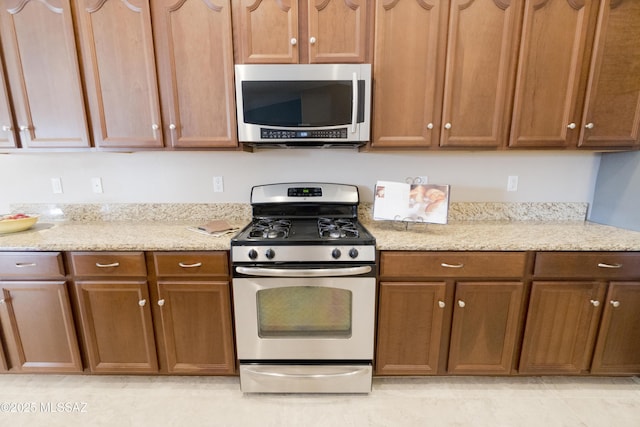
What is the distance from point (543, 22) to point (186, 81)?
1.94m

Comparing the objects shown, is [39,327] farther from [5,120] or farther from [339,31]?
[339,31]

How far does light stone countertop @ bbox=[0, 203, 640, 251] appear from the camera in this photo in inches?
56.9

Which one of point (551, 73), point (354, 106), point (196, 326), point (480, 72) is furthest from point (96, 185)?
point (551, 73)

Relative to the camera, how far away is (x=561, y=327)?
1.52 metres

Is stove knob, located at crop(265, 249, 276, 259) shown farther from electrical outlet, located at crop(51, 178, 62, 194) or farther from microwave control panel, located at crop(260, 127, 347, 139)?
electrical outlet, located at crop(51, 178, 62, 194)

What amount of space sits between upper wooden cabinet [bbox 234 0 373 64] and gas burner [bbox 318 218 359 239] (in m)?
0.91

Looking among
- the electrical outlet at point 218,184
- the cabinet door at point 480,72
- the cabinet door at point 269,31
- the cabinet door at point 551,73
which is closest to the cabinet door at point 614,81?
the cabinet door at point 551,73

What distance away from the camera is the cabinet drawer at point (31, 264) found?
1.45 metres

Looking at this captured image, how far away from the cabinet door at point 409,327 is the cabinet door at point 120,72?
1.60 metres

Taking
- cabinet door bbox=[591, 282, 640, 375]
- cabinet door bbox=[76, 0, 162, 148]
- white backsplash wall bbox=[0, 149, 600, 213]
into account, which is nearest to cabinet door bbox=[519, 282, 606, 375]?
cabinet door bbox=[591, 282, 640, 375]

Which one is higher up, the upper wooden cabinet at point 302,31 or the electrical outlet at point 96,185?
Answer: the upper wooden cabinet at point 302,31

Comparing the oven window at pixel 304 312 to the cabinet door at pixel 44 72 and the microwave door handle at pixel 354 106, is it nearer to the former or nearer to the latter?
the microwave door handle at pixel 354 106

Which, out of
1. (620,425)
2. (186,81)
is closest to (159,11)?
(186,81)

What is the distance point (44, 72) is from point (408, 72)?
79.1 inches
